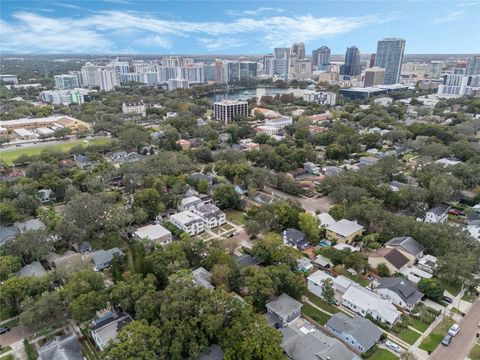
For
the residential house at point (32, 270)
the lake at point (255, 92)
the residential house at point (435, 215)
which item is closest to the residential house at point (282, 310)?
the residential house at point (32, 270)

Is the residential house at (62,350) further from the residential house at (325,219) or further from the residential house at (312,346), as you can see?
the residential house at (325,219)

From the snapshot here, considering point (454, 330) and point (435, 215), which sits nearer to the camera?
point (454, 330)

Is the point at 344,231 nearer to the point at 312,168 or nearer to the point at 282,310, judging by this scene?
the point at 282,310

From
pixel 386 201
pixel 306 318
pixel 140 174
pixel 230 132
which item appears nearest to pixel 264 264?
pixel 306 318

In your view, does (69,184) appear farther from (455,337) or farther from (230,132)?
(455,337)

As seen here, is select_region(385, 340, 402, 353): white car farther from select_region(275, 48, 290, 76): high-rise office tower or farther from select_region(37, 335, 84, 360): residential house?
select_region(275, 48, 290, 76): high-rise office tower

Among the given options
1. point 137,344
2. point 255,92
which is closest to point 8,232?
point 137,344
